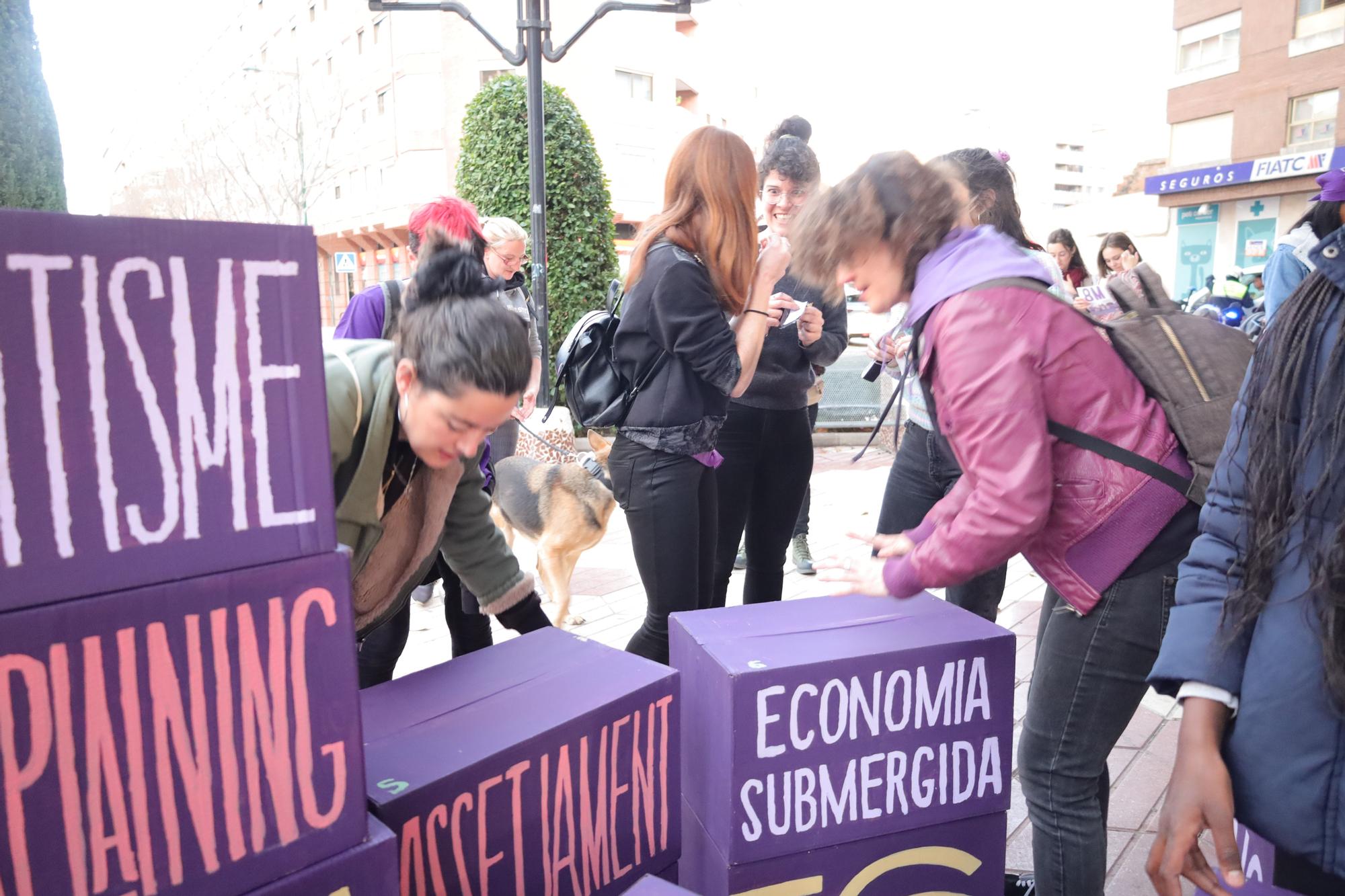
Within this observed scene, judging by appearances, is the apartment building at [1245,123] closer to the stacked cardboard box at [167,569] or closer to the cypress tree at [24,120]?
the cypress tree at [24,120]

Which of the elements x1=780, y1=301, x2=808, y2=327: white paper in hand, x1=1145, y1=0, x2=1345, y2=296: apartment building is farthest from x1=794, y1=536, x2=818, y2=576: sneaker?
x1=1145, y1=0, x2=1345, y2=296: apartment building

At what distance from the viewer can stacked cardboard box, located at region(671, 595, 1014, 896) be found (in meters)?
1.67

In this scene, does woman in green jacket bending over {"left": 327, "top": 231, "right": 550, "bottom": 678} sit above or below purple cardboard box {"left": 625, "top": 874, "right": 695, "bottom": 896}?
above

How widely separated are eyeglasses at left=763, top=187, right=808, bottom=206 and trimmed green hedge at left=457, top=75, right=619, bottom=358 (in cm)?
535

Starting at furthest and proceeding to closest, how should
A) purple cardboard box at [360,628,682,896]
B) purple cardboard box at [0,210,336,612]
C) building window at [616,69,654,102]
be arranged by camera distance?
building window at [616,69,654,102]
purple cardboard box at [360,628,682,896]
purple cardboard box at [0,210,336,612]

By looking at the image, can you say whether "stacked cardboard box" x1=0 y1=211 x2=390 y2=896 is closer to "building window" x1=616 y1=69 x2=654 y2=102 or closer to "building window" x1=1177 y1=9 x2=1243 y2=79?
"building window" x1=616 y1=69 x2=654 y2=102

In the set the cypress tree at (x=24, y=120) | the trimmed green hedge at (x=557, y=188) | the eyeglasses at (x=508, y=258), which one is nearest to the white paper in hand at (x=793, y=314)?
the eyeglasses at (x=508, y=258)

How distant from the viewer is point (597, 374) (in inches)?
97.6

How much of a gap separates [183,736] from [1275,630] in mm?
1236

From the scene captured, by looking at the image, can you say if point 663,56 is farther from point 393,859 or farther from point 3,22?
point 393,859

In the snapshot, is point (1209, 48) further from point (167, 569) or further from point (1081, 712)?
point (167, 569)

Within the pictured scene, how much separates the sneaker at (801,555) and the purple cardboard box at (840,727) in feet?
9.36

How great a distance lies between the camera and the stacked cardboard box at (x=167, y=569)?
0.86 meters

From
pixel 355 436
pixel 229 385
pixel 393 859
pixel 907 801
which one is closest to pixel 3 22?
pixel 355 436
